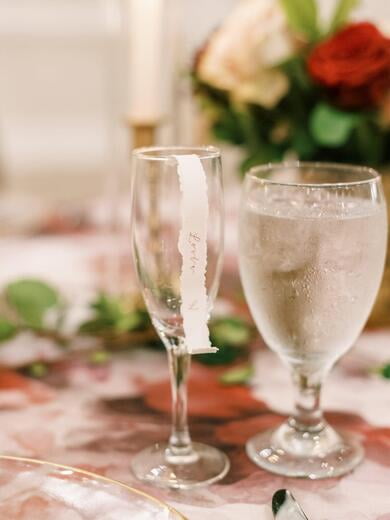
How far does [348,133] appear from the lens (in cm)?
87

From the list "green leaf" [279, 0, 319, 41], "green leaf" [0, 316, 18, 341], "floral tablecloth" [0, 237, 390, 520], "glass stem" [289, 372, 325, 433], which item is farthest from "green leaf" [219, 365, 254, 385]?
"green leaf" [279, 0, 319, 41]

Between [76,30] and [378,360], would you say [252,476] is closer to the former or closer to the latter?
[378,360]

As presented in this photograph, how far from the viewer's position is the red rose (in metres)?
0.83

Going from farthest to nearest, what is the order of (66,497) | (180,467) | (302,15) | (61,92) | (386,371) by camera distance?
(61,92), (302,15), (386,371), (180,467), (66,497)

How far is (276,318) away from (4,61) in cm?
257

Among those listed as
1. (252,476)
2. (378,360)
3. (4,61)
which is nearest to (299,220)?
(252,476)

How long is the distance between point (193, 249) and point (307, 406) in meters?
0.20

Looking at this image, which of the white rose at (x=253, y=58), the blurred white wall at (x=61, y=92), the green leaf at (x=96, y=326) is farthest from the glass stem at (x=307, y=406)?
the blurred white wall at (x=61, y=92)

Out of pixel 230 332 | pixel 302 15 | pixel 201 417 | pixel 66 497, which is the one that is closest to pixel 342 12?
pixel 302 15

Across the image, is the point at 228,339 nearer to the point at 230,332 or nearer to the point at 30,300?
the point at 230,332

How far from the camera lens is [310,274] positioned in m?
0.57

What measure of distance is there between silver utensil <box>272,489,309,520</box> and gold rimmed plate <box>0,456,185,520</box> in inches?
3.0

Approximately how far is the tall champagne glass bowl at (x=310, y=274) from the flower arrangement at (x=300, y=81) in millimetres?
235

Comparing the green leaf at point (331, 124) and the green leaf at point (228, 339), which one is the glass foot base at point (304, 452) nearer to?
the green leaf at point (228, 339)
